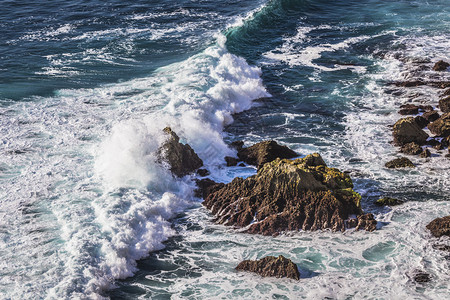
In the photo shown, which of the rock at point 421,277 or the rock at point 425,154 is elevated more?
the rock at point 425,154

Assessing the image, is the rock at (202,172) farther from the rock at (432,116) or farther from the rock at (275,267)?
the rock at (432,116)

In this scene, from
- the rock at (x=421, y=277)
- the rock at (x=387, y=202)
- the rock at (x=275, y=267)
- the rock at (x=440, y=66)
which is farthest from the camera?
the rock at (x=440, y=66)

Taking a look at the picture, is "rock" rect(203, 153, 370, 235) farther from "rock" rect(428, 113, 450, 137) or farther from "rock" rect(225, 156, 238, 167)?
"rock" rect(428, 113, 450, 137)

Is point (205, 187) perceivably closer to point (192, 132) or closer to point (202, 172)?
point (202, 172)

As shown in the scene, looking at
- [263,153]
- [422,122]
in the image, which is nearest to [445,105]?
[422,122]

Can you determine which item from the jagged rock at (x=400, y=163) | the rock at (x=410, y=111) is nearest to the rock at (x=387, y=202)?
the jagged rock at (x=400, y=163)

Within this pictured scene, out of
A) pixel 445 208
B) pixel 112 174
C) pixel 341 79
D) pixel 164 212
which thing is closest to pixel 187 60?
pixel 341 79
